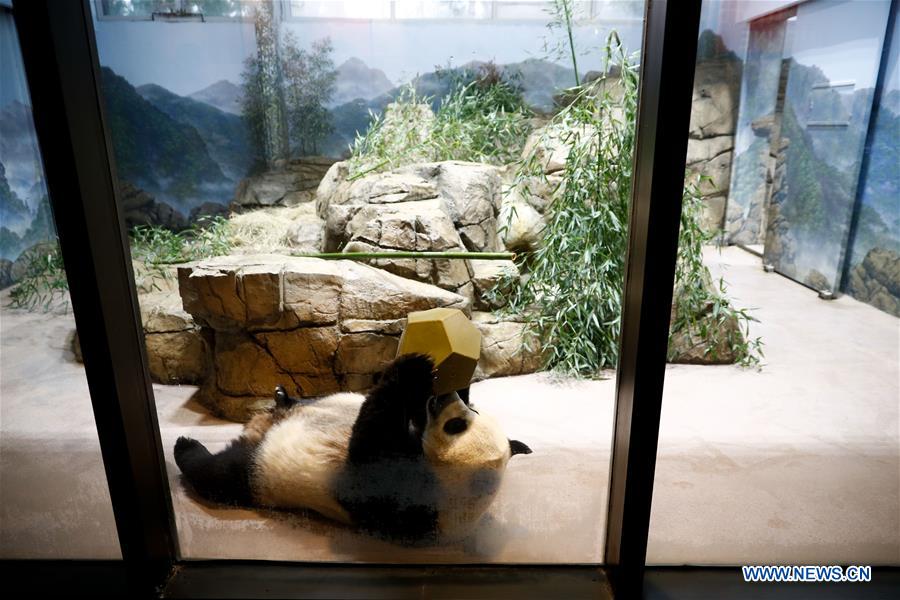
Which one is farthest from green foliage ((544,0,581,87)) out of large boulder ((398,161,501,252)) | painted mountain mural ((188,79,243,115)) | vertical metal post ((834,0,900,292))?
vertical metal post ((834,0,900,292))

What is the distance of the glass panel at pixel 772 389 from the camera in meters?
1.31

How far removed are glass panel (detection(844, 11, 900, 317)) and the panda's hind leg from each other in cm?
155

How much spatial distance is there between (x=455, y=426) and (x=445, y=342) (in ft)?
0.61

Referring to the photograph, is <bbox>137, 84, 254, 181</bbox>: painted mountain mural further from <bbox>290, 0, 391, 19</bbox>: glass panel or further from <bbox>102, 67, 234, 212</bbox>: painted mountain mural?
<bbox>290, 0, 391, 19</bbox>: glass panel

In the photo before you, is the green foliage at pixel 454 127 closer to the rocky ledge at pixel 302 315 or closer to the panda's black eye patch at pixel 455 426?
the rocky ledge at pixel 302 315

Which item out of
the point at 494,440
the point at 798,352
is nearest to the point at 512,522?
the point at 494,440

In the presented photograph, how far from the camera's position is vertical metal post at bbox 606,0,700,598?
91 centimetres

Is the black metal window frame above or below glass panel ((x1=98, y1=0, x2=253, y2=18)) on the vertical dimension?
below

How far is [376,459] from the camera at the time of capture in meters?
1.23

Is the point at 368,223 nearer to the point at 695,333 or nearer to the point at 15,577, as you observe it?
the point at 695,333

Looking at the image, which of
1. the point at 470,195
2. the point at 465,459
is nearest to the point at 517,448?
the point at 465,459

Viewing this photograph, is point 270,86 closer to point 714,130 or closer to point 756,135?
point 714,130

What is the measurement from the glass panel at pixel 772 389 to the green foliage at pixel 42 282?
1331mm

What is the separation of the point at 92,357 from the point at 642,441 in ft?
3.47
